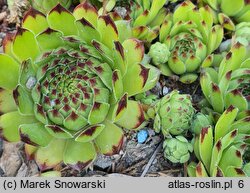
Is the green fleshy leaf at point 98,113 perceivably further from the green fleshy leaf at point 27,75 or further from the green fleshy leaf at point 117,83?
the green fleshy leaf at point 27,75

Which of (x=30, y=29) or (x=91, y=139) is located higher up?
(x=30, y=29)

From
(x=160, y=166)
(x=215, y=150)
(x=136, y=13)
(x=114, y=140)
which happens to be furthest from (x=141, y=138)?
(x=136, y=13)

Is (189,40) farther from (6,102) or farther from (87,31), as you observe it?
(6,102)

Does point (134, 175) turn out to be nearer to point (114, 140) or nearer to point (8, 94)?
point (114, 140)

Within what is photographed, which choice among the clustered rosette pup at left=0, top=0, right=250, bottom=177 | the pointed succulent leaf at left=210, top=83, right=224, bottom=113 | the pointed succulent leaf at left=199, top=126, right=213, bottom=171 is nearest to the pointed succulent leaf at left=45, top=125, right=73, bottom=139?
the clustered rosette pup at left=0, top=0, right=250, bottom=177

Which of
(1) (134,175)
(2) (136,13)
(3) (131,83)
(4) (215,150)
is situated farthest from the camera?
(2) (136,13)

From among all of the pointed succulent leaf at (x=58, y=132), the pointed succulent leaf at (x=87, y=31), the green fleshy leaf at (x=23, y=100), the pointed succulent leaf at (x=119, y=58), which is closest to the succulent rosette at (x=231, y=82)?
the pointed succulent leaf at (x=119, y=58)

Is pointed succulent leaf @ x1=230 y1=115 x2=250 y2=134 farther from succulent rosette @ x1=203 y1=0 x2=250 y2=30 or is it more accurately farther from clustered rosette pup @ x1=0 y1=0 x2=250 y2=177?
succulent rosette @ x1=203 y1=0 x2=250 y2=30

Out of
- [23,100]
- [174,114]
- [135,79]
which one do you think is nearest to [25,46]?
[23,100]
